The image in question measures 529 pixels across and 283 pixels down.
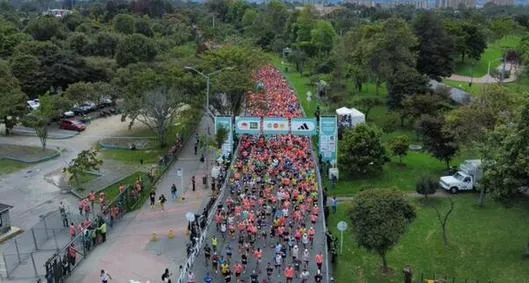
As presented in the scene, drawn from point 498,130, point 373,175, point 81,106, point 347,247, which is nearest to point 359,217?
point 347,247

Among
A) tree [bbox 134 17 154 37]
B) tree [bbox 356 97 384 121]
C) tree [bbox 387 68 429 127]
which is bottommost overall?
tree [bbox 356 97 384 121]

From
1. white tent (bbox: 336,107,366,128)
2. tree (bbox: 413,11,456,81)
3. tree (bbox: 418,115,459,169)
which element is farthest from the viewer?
tree (bbox: 413,11,456,81)

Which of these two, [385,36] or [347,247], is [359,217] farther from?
[385,36]

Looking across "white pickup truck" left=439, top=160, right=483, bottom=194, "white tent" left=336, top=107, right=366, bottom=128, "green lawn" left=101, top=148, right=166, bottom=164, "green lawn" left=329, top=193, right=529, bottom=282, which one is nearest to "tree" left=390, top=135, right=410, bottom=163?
"white pickup truck" left=439, top=160, right=483, bottom=194

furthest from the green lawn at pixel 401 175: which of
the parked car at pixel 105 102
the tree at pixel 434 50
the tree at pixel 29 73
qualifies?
the tree at pixel 29 73

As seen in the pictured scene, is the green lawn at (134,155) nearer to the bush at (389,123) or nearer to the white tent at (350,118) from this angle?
the white tent at (350,118)

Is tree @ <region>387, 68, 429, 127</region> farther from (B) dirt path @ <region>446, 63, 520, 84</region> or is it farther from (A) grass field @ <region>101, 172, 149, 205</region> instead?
(B) dirt path @ <region>446, 63, 520, 84</region>

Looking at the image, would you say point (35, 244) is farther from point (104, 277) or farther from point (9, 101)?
point (9, 101)
